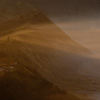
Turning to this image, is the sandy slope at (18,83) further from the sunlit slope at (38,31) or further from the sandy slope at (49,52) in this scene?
the sunlit slope at (38,31)

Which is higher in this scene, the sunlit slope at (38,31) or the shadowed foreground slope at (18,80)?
the sunlit slope at (38,31)

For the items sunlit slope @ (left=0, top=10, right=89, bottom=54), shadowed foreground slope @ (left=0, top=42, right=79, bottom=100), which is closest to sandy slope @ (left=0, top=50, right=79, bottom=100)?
shadowed foreground slope @ (left=0, top=42, right=79, bottom=100)

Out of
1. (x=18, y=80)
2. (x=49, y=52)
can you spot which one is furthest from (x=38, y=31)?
(x=18, y=80)

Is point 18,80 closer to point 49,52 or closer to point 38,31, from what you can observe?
point 49,52

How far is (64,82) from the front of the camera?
228 centimetres

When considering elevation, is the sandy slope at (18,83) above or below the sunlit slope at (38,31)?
below

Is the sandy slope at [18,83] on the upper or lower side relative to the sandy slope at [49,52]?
lower

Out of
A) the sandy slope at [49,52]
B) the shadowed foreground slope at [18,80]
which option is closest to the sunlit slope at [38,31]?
the sandy slope at [49,52]

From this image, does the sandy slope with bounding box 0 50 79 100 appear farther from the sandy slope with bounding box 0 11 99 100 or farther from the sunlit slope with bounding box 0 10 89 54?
the sunlit slope with bounding box 0 10 89 54

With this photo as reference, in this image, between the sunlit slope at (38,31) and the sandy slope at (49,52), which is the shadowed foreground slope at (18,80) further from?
the sunlit slope at (38,31)

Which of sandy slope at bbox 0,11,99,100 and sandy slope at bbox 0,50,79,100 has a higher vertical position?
sandy slope at bbox 0,11,99,100

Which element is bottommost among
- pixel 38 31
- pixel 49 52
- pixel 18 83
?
pixel 18 83

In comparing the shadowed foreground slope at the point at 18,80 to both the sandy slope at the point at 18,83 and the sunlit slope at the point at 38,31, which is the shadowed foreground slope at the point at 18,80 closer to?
the sandy slope at the point at 18,83

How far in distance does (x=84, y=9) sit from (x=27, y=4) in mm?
564
